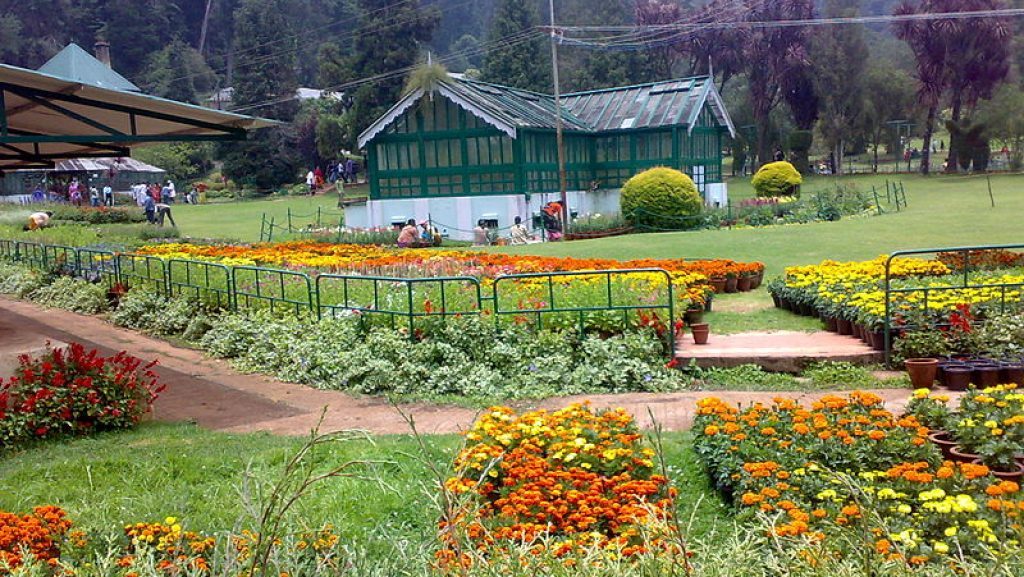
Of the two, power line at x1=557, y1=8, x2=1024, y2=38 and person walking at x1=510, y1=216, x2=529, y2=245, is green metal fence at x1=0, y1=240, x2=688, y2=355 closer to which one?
person walking at x1=510, y1=216, x2=529, y2=245

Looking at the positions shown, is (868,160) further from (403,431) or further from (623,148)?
(403,431)

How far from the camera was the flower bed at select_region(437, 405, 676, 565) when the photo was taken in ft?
16.8

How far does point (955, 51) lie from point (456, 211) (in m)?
29.5

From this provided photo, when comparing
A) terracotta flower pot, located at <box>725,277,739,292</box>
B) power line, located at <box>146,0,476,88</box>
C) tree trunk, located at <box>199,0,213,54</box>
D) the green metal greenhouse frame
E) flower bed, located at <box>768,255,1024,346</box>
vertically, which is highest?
tree trunk, located at <box>199,0,213,54</box>

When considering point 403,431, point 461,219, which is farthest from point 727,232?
point 403,431

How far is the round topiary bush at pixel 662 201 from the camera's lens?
29047mm

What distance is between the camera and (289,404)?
9.35 metres

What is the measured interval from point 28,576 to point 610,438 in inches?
146

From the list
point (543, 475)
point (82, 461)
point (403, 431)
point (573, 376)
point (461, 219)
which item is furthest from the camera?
point (461, 219)

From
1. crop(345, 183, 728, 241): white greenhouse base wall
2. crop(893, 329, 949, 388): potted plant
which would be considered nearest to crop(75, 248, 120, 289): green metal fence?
crop(893, 329, 949, 388): potted plant

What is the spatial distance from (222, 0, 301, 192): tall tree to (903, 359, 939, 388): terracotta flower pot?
50.6m

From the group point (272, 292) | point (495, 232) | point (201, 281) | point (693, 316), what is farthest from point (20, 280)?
point (495, 232)

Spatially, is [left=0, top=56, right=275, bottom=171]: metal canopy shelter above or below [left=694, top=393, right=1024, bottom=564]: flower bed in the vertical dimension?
above

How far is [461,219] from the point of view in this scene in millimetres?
35406
